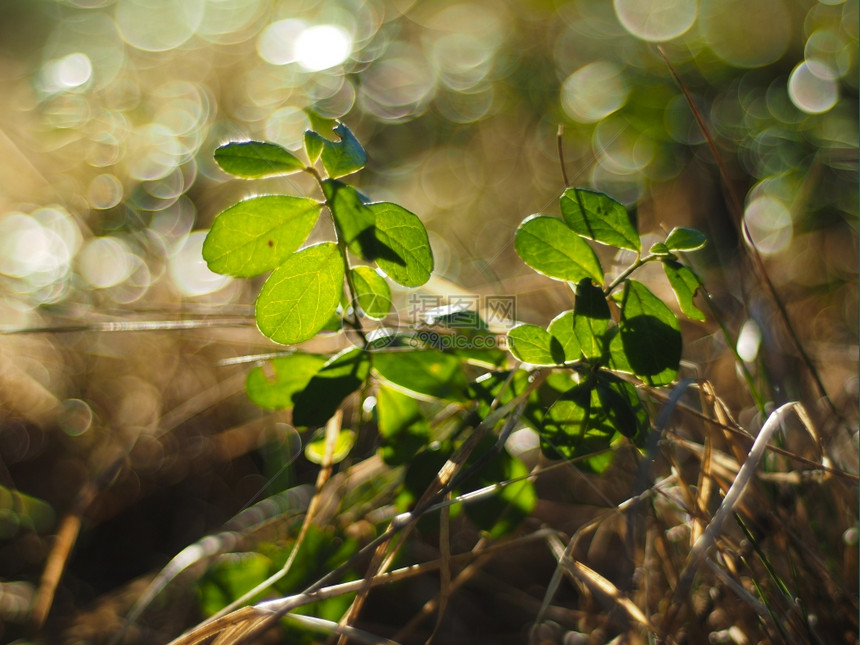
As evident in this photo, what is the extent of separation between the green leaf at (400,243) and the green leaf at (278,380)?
0.36 m

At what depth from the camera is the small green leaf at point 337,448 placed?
1449 mm

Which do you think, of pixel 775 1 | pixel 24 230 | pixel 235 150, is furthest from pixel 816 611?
pixel 775 1

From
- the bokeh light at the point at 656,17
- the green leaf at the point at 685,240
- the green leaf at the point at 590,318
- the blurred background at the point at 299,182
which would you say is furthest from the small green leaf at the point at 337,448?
the bokeh light at the point at 656,17

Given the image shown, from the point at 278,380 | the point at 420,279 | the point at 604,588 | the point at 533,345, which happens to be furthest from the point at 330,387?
the point at 604,588

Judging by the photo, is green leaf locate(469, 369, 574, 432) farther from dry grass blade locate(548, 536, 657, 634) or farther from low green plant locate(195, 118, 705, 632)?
dry grass blade locate(548, 536, 657, 634)

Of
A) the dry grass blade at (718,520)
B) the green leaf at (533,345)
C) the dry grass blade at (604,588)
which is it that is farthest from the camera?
the green leaf at (533,345)

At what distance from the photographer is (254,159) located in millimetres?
1116

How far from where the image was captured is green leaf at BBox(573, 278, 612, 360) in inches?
44.8

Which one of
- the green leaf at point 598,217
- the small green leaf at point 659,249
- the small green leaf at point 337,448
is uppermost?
the green leaf at point 598,217

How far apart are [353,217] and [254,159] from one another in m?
0.20

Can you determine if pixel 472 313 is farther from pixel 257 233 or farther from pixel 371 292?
pixel 257 233

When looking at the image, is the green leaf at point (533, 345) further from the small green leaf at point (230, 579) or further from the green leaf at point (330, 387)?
the small green leaf at point (230, 579)

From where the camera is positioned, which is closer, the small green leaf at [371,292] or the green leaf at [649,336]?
the green leaf at [649,336]

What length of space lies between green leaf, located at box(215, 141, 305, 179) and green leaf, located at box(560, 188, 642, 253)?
498 mm
